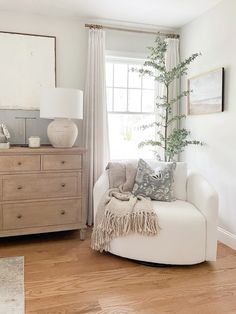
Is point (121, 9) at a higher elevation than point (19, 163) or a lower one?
higher

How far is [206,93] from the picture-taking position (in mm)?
3383

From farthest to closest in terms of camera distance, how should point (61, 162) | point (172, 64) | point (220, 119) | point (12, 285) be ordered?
point (172, 64)
point (220, 119)
point (61, 162)
point (12, 285)

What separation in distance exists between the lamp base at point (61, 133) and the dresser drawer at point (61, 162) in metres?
0.14

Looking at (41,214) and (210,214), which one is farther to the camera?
(41,214)

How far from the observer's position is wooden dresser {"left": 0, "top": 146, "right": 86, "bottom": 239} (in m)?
2.92

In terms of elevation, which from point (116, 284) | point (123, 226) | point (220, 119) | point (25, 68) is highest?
point (25, 68)

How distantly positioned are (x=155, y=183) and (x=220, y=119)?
1.02 metres

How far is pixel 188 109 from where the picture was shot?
149 inches

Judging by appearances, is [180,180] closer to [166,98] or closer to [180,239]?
[180,239]

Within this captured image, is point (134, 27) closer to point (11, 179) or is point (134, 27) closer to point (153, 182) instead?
point (153, 182)

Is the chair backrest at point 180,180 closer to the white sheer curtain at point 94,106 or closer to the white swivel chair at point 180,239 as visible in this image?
the white swivel chair at point 180,239

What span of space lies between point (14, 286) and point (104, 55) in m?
2.67

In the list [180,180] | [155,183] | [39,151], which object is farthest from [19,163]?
[180,180]

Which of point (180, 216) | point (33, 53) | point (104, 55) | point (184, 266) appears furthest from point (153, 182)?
point (33, 53)
